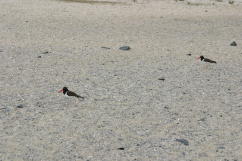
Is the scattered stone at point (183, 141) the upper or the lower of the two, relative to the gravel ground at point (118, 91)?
upper

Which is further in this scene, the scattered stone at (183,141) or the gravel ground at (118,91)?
the scattered stone at (183,141)

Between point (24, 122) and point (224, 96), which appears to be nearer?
point (24, 122)

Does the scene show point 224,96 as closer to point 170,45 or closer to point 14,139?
point 14,139

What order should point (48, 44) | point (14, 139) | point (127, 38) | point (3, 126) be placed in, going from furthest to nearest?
point (127, 38) < point (48, 44) < point (3, 126) < point (14, 139)

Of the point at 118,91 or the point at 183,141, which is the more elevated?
the point at 183,141

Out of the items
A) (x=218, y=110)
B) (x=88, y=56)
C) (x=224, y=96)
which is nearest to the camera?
(x=218, y=110)

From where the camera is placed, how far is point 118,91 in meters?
8.82

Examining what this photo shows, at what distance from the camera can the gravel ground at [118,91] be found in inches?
247

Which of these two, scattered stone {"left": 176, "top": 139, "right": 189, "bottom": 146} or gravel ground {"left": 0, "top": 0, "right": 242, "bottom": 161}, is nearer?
gravel ground {"left": 0, "top": 0, "right": 242, "bottom": 161}

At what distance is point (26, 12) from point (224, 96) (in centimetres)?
1198

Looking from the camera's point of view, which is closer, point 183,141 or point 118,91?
point 183,141

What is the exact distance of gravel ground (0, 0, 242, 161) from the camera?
6.27 meters

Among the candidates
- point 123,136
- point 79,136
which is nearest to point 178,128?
point 123,136

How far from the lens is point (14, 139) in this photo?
6.37 meters
